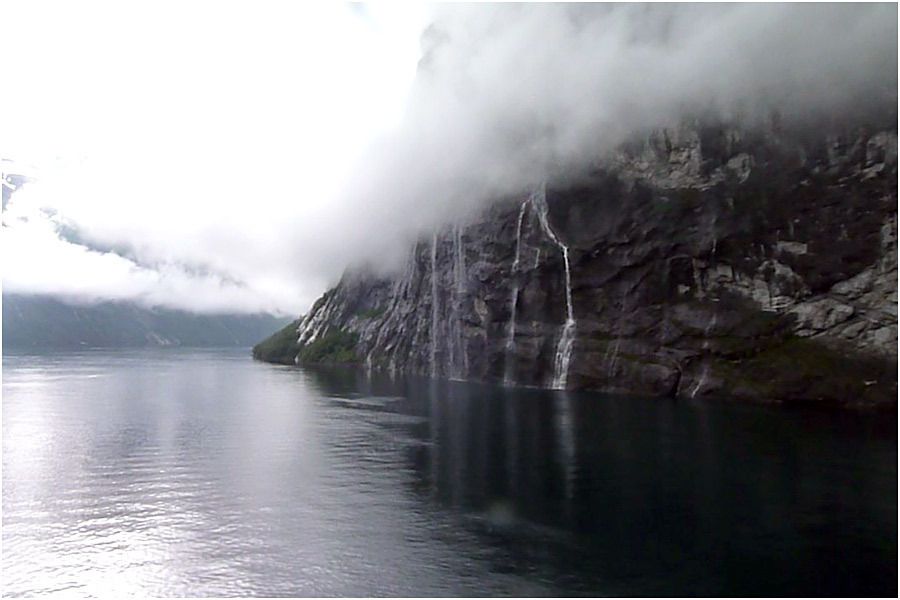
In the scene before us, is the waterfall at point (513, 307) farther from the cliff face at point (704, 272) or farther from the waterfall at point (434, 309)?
the waterfall at point (434, 309)

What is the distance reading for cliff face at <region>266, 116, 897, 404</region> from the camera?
300 feet

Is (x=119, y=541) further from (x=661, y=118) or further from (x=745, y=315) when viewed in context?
(x=661, y=118)

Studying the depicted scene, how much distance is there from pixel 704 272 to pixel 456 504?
73.4 metres

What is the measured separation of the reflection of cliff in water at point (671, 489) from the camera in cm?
3294

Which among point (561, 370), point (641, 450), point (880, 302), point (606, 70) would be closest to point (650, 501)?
point (641, 450)

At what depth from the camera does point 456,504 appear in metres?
43.6

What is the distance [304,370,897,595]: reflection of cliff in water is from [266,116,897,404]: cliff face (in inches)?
618

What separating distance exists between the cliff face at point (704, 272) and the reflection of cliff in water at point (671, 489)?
15.7 meters

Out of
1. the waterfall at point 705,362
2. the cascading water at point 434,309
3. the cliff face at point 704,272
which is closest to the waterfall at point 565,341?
the cliff face at point 704,272

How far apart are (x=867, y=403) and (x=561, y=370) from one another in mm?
44951

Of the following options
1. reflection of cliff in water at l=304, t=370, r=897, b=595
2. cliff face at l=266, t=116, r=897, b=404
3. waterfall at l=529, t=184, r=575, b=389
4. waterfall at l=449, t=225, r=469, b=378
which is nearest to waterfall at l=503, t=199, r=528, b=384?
cliff face at l=266, t=116, r=897, b=404

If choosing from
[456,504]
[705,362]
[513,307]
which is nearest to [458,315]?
[513,307]

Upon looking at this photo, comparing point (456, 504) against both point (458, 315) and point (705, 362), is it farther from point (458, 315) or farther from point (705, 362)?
point (458, 315)

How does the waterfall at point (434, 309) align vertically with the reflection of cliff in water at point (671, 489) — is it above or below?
above
